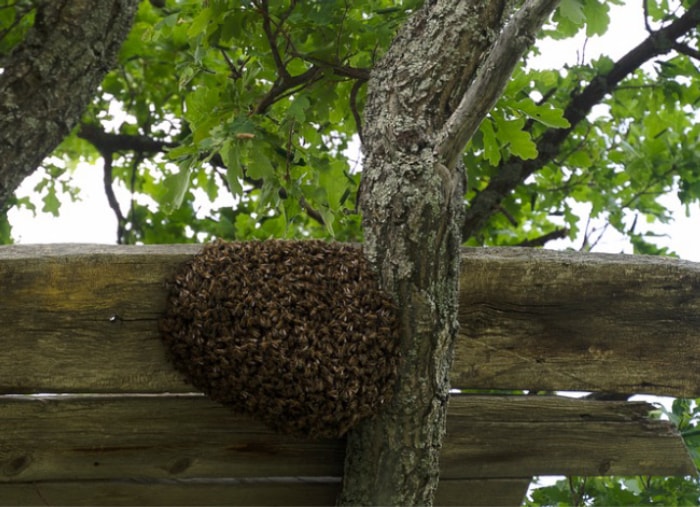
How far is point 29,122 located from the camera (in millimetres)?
2881

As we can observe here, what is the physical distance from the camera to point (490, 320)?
221 cm

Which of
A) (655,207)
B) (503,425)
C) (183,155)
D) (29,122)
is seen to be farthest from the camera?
(655,207)

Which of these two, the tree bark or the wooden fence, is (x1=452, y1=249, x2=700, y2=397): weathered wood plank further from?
the tree bark

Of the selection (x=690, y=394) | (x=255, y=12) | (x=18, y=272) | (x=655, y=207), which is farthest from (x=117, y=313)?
(x=655, y=207)

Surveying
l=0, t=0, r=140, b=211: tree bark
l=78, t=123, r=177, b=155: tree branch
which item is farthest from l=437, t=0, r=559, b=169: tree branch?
l=78, t=123, r=177, b=155: tree branch

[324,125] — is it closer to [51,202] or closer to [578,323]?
[51,202]

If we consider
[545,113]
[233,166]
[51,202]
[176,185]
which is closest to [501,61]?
[545,113]

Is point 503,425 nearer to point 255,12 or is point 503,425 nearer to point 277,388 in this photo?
point 277,388

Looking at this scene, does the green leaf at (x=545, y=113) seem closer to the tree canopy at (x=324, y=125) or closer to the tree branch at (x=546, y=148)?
the tree canopy at (x=324, y=125)

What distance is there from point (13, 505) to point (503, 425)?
4.24 feet

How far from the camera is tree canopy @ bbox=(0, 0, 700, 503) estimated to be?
2477mm

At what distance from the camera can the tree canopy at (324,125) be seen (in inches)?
97.5

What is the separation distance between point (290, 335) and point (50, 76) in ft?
5.05

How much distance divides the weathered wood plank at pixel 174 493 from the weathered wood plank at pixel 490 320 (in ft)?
1.13
